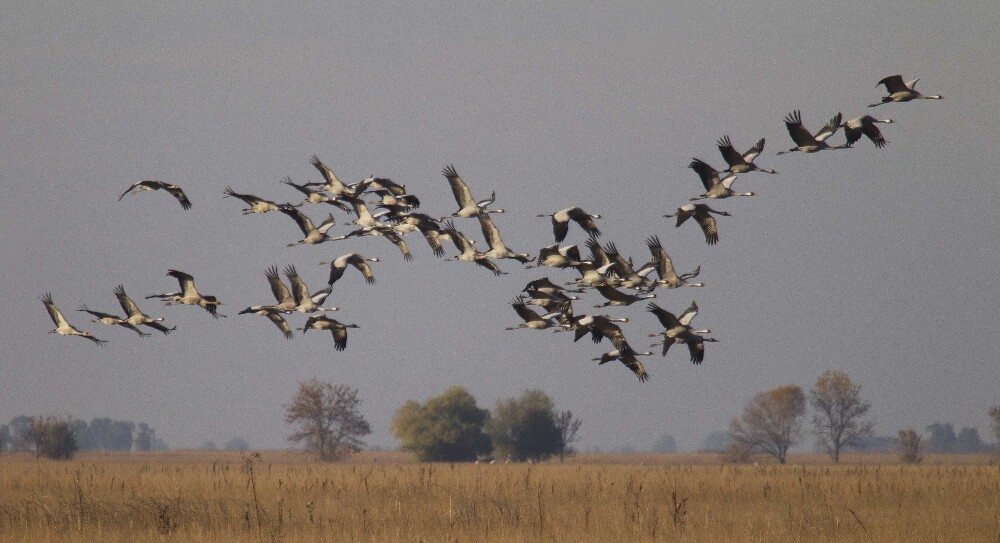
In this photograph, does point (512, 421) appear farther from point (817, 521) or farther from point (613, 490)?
point (817, 521)

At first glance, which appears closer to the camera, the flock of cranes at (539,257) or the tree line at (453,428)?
the flock of cranes at (539,257)

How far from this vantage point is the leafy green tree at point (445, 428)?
6906 cm

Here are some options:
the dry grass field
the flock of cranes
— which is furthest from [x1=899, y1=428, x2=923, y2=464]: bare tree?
the flock of cranes

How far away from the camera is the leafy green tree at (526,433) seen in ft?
236

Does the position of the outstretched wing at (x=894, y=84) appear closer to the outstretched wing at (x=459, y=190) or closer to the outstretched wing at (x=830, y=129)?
the outstretched wing at (x=830, y=129)

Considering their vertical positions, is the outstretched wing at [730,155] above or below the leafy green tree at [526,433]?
above

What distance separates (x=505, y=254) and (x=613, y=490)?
707 cm

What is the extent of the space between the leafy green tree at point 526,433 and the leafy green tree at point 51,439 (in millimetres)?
26106

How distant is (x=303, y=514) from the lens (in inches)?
792

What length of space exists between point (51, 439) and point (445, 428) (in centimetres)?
2317

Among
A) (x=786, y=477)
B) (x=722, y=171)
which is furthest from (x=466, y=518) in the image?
(x=786, y=477)

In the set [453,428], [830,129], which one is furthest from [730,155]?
[453,428]

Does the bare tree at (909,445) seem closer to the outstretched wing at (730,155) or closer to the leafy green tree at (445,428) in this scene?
the leafy green tree at (445,428)

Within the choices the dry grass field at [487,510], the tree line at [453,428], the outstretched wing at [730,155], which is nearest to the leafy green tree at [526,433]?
the tree line at [453,428]
